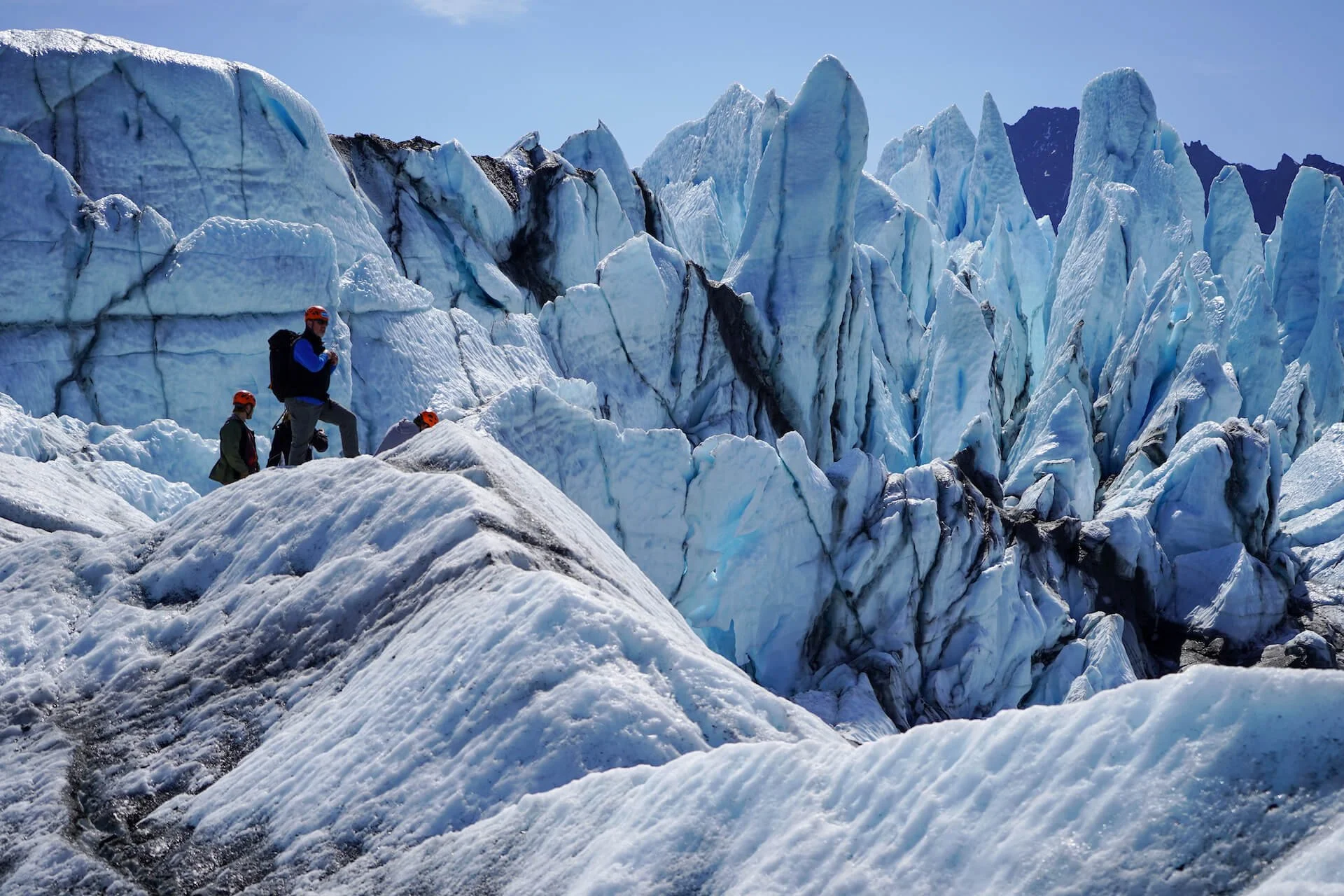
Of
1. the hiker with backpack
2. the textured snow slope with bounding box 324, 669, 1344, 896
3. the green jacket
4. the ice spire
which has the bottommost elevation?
the textured snow slope with bounding box 324, 669, 1344, 896

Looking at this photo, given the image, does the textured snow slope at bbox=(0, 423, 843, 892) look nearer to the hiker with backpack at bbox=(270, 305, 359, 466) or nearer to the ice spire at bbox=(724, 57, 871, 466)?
the hiker with backpack at bbox=(270, 305, 359, 466)

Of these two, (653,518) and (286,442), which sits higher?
(286,442)

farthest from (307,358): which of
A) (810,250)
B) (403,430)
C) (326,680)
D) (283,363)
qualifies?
(810,250)

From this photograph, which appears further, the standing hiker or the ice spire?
the ice spire

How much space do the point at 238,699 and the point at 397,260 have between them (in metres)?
13.9

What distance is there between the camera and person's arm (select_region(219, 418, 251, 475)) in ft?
23.6

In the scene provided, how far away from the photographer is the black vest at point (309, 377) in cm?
662

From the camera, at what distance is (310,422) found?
6730mm

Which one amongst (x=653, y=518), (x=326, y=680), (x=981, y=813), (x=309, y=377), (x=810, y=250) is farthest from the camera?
(x=810, y=250)

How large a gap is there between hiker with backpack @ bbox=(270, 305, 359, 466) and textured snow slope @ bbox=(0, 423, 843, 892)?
5.88 feet

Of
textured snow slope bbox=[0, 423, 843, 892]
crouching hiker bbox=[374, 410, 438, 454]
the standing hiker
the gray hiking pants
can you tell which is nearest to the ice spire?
crouching hiker bbox=[374, 410, 438, 454]

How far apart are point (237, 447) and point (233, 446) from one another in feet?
0.09

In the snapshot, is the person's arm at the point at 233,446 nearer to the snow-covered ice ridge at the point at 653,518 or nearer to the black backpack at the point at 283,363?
the black backpack at the point at 283,363

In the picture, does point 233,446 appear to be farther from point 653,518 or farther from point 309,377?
point 653,518
